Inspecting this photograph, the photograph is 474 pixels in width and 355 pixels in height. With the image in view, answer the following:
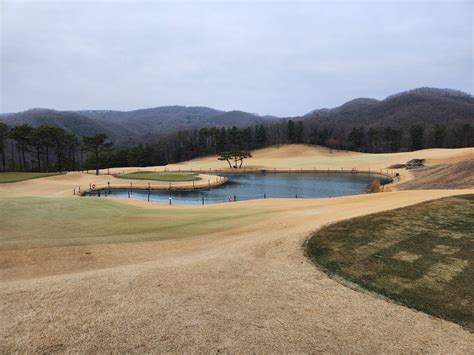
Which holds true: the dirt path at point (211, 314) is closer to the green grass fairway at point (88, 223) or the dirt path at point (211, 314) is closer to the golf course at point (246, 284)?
the golf course at point (246, 284)

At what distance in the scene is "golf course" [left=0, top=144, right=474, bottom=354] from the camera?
5.90 meters

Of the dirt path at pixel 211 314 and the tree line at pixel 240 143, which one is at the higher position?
the tree line at pixel 240 143

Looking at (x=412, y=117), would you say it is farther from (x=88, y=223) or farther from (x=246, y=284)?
(x=246, y=284)

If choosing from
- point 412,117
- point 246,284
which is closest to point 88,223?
point 246,284

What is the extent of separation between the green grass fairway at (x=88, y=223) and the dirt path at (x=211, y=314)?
411 cm

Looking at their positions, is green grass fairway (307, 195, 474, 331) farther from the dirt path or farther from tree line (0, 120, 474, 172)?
tree line (0, 120, 474, 172)

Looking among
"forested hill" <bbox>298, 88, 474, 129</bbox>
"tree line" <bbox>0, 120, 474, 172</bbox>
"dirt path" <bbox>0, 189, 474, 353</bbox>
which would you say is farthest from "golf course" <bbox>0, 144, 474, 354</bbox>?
"forested hill" <bbox>298, 88, 474, 129</bbox>

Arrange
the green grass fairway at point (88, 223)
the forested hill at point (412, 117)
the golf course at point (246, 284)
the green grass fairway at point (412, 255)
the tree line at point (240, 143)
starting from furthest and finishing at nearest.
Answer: the forested hill at point (412, 117), the tree line at point (240, 143), the green grass fairway at point (88, 223), the green grass fairway at point (412, 255), the golf course at point (246, 284)

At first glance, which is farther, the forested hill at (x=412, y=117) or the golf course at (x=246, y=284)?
the forested hill at (x=412, y=117)

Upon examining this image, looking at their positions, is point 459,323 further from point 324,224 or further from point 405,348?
point 324,224

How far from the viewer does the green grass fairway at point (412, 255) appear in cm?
771

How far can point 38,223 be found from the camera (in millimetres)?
17094

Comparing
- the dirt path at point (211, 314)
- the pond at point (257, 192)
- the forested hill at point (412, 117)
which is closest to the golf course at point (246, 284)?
the dirt path at point (211, 314)

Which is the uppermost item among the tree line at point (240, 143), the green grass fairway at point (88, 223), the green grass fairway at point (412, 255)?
the tree line at point (240, 143)
